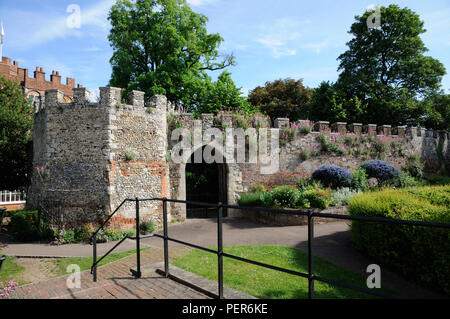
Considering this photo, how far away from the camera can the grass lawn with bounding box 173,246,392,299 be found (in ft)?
15.6

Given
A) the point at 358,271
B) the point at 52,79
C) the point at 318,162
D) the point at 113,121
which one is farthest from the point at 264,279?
the point at 52,79

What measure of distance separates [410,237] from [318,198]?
4.84 m

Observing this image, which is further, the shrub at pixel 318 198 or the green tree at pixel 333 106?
the green tree at pixel 333 106

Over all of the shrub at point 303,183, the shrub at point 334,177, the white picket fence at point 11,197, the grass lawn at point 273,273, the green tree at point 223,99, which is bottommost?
the white picket fence at point 11,197

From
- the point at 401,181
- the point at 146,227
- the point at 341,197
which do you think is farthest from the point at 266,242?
the point at 401,181

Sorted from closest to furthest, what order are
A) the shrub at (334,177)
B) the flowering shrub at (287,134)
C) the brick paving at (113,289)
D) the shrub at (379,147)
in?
the brick paving at (113,289), the shrub at (334,177), the flowering shrub at (287,134), the shrub at (379,147)

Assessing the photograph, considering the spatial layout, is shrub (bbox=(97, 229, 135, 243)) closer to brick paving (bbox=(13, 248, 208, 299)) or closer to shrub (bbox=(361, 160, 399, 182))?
brick paving (bbox=(13, 248, 208, 299))

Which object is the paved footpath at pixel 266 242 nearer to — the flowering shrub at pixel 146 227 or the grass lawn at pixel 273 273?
the grass lawn at pixel 273 273

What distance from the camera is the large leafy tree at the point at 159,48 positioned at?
17.3 metres

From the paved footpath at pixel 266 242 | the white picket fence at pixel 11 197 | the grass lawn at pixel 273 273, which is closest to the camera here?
the grass lawn at pixel 273 273

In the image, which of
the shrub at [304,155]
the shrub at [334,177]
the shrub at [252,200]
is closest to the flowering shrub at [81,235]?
the shrub at [252,200]

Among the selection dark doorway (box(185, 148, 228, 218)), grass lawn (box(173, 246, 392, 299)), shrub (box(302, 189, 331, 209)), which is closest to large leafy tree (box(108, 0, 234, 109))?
dark doorway (box(185, 148, 228, 218))

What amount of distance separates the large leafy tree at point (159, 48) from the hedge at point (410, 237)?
13331 mm

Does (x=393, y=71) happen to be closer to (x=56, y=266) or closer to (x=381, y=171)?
(x=381, y=171)
